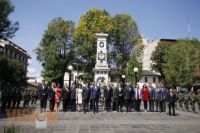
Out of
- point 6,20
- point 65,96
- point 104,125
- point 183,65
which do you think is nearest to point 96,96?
point 65,96

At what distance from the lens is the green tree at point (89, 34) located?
46312 mm

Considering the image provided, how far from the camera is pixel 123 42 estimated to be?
171 feet

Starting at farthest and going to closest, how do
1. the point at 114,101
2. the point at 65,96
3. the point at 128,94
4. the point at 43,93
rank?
1. the point at 114,101
2. the point at 128,94
3. the point at 65,96
4. the point at 43,93

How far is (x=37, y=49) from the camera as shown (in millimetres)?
53500

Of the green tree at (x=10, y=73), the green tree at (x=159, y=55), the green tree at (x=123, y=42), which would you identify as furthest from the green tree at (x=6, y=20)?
the green tree at (x=159, y=55)

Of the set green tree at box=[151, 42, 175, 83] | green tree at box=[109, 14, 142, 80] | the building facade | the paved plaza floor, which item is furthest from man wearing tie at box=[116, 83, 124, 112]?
green tree at box=[151, 42, 175, 83]

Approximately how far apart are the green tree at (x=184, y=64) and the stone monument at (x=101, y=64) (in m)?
25.9

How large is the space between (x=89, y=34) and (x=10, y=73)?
1547 cm

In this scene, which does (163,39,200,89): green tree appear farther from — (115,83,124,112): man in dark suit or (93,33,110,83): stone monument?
(115,83,124,112): man in dark suit

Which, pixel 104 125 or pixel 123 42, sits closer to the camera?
pixel 104 125

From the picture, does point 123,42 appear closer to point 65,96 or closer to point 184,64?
point 184,64

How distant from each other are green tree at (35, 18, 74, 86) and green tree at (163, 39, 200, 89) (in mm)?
20530

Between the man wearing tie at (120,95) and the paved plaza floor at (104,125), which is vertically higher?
the man wearing tie at (120,95)

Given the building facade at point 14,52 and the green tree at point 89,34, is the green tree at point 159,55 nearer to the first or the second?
→ the green tree at point 89,34
